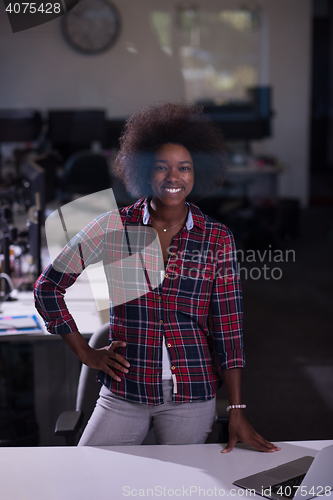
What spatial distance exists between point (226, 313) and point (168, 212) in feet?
1.07

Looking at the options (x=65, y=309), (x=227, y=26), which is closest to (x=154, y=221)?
(x=65, y=309)

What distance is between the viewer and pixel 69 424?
1407 millimetres

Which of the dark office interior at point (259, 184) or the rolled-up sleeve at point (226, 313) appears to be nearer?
the rolled-up sleeve at point (226, 313)

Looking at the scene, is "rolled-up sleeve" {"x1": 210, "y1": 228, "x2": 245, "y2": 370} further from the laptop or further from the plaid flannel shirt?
the laptop

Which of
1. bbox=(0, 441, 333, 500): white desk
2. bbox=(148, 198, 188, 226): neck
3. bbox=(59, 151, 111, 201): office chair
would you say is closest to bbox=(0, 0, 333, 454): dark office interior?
bbox=(59, 151, 111, 201): office chair

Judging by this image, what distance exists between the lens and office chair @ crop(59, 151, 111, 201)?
234 cm

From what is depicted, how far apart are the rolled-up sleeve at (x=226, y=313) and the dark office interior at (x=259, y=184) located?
2.48 feet

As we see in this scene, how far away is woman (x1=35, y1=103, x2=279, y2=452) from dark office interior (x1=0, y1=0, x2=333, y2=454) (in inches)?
29.3

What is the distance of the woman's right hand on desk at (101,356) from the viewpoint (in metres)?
1.36

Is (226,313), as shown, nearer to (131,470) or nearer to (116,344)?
(116,344)

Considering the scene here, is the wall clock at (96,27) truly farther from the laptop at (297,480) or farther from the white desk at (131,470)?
the laptop at (297,480)

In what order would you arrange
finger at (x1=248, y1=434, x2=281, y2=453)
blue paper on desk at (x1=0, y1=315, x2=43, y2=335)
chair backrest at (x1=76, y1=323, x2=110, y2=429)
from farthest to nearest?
blue paper on desk at (x1=0, y1=315, x2=43, y2=335) → chair backrest at (x1=76, y1=323, x2=110, y2=429) → finger at (x1=248, y1=434, x2=281, y2=453)

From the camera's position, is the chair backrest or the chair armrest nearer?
the chair armrest

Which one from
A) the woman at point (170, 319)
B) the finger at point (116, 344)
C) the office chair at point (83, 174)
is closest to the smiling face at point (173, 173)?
the woman at point (170, 319)
